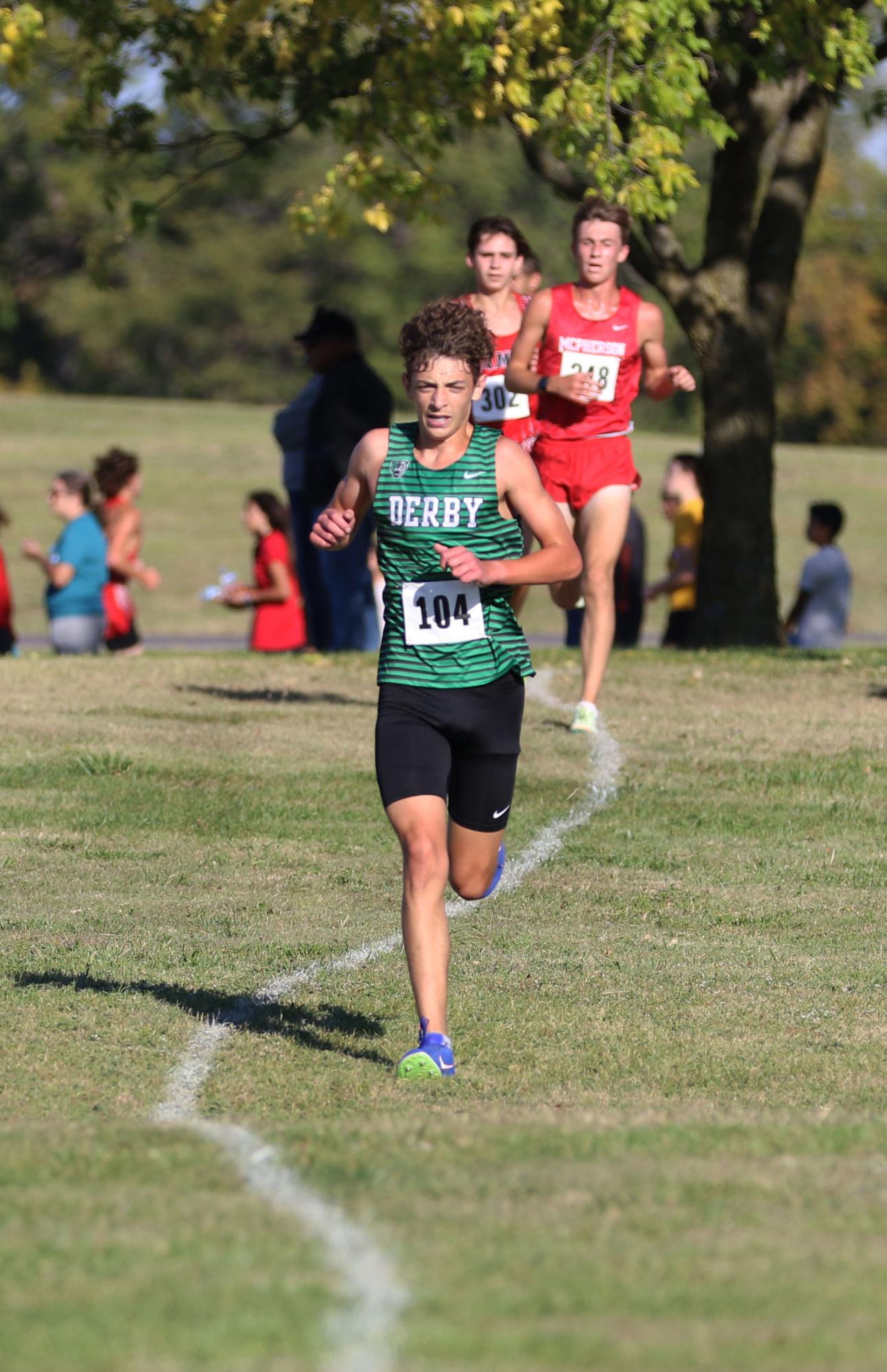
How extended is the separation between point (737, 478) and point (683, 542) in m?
0.91

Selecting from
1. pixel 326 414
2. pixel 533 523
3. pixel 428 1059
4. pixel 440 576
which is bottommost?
pixel 428 1059

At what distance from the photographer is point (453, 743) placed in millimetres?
6391

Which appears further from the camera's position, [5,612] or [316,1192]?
[5,612]

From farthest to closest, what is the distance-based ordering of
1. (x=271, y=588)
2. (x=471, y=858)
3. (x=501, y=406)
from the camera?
(x=271, y=588)
(x=501, y=406)
(x=471, y=858)

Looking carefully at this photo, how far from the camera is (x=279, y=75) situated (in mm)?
17844

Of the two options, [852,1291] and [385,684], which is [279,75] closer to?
[385,684]

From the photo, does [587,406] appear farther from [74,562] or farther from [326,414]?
[74,562]

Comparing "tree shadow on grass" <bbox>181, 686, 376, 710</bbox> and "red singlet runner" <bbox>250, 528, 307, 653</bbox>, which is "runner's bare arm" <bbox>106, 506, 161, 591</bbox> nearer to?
"red singlet runner" <bbox>250, 528, 307, 653</bbox>

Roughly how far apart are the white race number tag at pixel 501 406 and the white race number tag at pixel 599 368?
0.46 meters

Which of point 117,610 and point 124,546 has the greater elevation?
point 124,546

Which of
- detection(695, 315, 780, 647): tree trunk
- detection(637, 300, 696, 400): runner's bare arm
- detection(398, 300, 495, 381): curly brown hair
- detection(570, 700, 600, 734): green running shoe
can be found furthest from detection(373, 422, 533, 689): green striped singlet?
A: detection(695, 315, 780, 647): tree trunk

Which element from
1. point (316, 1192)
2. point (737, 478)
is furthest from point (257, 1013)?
point (737, 478)

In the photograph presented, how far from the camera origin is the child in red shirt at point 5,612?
53.9 feet

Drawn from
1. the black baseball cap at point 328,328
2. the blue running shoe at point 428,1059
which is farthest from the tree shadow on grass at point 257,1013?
the black baseball cap at point 328,328
